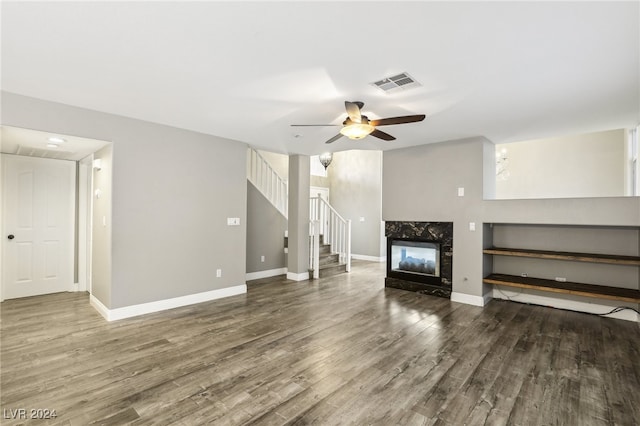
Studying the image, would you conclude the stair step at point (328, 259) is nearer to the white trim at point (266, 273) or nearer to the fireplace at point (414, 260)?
the white trim at point (266, 273)

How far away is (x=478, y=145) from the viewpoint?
490cm

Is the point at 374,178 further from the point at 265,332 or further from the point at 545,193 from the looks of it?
the point at 265,332

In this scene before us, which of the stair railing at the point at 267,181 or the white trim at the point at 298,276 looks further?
the stair railing at the point at 267,181

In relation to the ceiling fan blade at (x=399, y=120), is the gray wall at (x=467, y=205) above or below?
below

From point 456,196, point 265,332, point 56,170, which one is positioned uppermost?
point 56,170

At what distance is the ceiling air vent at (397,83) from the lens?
281 cm

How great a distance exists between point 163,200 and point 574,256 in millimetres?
5953

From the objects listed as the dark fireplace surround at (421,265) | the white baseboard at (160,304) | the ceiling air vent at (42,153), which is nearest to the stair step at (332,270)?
the dark fireplace surround at (421,265)

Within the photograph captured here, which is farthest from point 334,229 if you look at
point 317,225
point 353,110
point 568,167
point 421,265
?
point 568,167

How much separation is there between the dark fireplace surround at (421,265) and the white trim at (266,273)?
8.32 feet

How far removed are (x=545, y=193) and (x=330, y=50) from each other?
23.0ft

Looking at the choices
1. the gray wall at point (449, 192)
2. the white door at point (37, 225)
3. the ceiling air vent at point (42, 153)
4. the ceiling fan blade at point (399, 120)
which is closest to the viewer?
the ceiling fan blade at point (399, 120)

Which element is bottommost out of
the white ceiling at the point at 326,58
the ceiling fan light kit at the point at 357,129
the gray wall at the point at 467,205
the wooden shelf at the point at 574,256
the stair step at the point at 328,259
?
the stair step at the point at 328,259

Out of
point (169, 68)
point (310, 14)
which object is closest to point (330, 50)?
point (310, 14)
